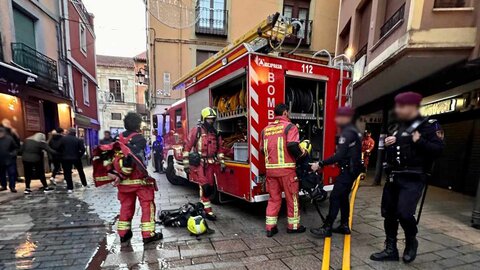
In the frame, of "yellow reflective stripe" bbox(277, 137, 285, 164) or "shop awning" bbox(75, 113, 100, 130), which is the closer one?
"yellow reflective stripe" bbox(277, 137, 285, 164)

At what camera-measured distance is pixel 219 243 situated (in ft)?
10.7

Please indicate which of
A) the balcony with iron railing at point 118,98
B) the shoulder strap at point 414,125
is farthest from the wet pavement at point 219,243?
the balcony with iron railing at point 118,98

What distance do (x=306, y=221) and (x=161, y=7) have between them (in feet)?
31.8

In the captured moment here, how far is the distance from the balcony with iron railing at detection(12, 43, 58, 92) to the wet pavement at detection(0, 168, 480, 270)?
584 cm

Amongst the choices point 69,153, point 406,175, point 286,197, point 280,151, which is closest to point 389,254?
point 406,175

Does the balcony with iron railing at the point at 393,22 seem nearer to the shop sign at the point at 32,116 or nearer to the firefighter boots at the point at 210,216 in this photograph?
the firefighter boots at the point at 210,216

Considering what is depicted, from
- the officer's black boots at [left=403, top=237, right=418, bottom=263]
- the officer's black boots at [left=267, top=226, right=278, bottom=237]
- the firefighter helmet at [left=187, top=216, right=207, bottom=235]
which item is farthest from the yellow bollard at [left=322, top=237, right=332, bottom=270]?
the firefighter helmet at [left=187, top=216, right=207, bottom=235]

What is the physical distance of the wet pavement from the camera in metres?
2.76

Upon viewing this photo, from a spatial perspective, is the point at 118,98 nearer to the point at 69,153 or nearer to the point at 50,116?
the point at 50,116

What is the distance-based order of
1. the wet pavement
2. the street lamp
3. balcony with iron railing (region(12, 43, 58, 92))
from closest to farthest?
1. the wet pavement
2. balcony with iron railing (region(12, 43, 58, 92))
3. the street lamp

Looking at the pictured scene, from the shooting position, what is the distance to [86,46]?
1530 centimetres

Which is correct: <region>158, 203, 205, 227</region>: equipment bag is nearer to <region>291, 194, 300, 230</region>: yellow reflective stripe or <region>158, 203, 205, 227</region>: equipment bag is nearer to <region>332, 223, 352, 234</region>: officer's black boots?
<region>291, 194, 300, 230</region>: yellow reflective stripe

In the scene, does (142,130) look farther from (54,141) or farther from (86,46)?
(86,46)

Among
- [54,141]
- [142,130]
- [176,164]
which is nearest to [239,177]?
[142,130]
